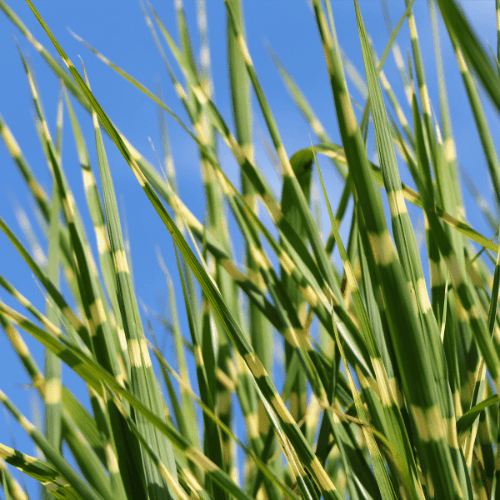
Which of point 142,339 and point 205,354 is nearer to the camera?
point 142,339

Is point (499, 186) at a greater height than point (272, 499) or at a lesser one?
greater

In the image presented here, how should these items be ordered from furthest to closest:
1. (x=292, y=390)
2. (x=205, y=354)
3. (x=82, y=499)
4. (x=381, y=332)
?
(x=292, y=390), (x=205, y=354), (x=381, y=332), (x=82, y=499)

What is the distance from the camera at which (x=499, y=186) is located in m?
0.42

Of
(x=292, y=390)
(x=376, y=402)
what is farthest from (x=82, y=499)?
(x=292, y=390)

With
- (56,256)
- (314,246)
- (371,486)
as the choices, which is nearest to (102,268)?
(56,256)

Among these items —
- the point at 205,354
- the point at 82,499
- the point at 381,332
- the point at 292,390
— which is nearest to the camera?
the point at 82,499

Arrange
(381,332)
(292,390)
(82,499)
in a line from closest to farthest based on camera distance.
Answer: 1. (82,499)
2. (381,332)
3. (292,390)

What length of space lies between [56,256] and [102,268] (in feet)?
0.18

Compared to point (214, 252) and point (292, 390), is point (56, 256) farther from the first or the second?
point (292, 390)

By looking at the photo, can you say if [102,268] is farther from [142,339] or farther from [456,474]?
[456,474]

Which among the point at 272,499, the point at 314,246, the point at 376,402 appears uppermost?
the point at 314,246

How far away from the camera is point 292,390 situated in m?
0.64

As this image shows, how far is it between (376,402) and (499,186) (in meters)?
0.20

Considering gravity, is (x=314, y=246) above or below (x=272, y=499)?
above
